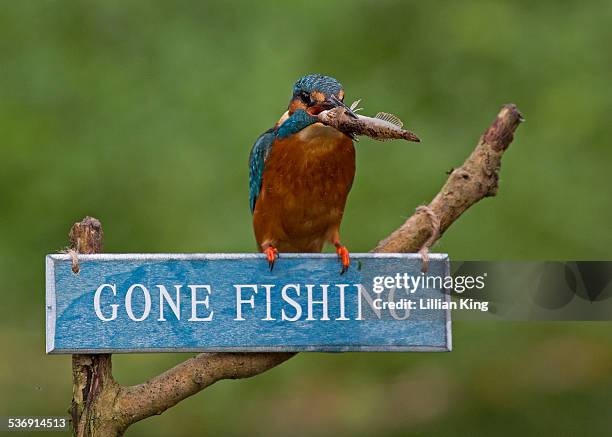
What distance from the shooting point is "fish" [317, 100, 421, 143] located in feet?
6.86

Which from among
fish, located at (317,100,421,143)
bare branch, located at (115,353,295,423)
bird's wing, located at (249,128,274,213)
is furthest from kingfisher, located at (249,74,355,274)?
bare branch, located at (115,353,295,423)

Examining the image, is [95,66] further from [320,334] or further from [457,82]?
[320,334]

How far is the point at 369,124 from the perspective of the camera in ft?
6.96

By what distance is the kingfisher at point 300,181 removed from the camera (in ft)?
8.23

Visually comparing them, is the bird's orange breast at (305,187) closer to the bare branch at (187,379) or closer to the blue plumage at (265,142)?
the blue plumage at (265,142)

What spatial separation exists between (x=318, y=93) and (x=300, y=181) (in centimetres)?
32

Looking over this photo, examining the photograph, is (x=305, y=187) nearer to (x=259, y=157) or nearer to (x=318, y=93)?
(x=259, y=157)

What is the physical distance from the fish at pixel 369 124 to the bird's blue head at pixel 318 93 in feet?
0.15

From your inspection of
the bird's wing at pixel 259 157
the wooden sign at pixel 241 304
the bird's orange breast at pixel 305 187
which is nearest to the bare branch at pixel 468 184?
the wooden sign at pixel 241 304

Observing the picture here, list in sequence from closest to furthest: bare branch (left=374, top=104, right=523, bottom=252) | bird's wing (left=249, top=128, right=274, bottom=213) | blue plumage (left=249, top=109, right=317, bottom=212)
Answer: bare branch (left=374, top=104, right=523, bottom=252)
blue plumage (left=249, top=109, right=317, bottom=212)
bird's wing (left=249, top=128, right=274, bottom=213)

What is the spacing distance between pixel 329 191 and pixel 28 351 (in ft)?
7.34

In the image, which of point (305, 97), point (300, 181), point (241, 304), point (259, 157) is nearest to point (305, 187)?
point (300, 181)

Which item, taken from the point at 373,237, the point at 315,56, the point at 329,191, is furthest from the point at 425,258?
the point at 315,56

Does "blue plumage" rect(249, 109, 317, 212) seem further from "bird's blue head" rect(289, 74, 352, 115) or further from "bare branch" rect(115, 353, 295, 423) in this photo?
"bare branch" rect(115, 353, 295, 423)
